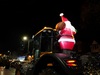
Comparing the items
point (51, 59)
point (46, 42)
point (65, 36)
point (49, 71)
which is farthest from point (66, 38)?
point (49, 71)

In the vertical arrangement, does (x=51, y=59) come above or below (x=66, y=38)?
below

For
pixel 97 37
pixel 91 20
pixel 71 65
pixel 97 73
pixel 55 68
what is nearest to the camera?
pixel 97 73

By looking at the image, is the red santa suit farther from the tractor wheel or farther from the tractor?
the tractor wheel

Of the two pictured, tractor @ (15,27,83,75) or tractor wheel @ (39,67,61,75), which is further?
tractor wheel @ (39,67,61,75)

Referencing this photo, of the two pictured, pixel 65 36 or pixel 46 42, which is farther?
pixel 46 42

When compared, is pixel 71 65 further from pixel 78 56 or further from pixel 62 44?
pixel 62 44

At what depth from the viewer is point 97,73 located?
6969mm

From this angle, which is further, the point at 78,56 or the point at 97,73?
the point at 78,56

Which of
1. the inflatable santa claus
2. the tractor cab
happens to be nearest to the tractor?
the tractor cab

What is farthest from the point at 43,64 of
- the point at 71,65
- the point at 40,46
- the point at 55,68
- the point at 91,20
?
the point at 91,20

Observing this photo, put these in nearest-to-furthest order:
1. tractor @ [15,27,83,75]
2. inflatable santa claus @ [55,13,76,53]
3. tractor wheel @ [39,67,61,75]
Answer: tractor @ [15,27,83,75] < tractor wheel @ [39,67,61,75] < inflatable santa claus @ [55,13,76,53]

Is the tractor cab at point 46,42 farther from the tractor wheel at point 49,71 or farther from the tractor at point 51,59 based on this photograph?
the tractor wheel at point 49,71

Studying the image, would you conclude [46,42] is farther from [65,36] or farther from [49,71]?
[49,71]

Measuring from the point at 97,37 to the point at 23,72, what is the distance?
9.91 m
